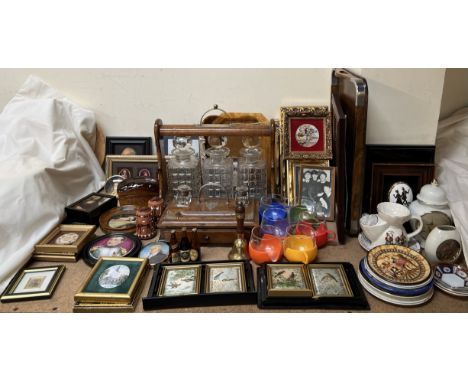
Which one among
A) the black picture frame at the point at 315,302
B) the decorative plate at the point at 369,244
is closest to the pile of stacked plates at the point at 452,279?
the decorative plate at the point at 369,244

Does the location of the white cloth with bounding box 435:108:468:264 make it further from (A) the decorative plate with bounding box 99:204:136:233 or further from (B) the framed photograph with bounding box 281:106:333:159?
(A) the decorative plate with bounding box 99:204:136:233

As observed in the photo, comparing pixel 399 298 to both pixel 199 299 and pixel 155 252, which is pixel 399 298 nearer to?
pixel 199 299

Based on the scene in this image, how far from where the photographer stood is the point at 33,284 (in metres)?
1.06

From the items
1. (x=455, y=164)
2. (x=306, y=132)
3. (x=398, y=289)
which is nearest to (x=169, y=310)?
(x=398, y=289)

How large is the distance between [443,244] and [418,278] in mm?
202

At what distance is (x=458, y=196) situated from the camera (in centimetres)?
130

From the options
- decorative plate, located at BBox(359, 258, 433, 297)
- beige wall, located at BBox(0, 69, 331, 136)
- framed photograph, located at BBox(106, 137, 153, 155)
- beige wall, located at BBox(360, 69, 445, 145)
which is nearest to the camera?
decorative plate, located at BBox(359, 258, 433, 297)

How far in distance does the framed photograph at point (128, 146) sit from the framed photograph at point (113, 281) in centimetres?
70

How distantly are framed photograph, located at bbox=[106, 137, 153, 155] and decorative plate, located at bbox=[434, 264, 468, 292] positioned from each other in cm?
125

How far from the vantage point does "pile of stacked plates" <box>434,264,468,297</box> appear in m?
1.00

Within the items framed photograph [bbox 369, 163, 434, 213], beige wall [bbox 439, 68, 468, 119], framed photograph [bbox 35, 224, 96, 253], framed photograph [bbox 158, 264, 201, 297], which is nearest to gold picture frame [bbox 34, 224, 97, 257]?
framed photograph [bbox 35, 224, 96, 253]

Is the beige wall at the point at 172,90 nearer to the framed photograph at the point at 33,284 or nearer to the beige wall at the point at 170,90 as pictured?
the beige wall at the point at 170,90

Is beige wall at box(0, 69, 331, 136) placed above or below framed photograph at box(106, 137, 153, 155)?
above
